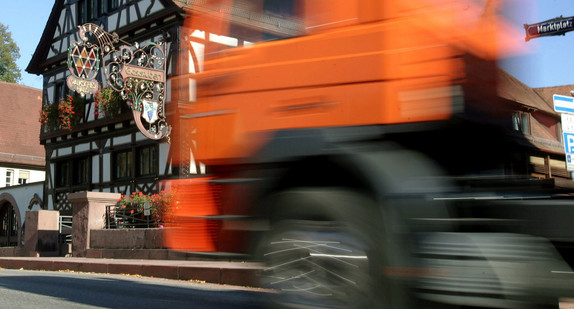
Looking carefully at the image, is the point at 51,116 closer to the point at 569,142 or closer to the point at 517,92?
the point at 517,92

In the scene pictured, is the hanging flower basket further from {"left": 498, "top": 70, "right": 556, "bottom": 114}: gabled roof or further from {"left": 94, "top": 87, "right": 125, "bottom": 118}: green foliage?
{"left": 498, "top": 70, "right": 556, "bottom": 114}: gabled roof

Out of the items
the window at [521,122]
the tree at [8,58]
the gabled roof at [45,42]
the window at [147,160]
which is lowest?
the window at [521,122]

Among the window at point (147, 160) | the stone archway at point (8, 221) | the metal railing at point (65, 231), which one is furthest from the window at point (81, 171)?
the stone archway at point (8, 221)

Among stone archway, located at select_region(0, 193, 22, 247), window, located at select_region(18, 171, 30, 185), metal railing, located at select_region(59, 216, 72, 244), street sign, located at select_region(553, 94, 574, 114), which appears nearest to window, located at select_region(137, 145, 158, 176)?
metal railing, located at select_region(59, 216, 72, 244)

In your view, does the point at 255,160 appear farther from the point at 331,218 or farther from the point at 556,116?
the point at 556,116

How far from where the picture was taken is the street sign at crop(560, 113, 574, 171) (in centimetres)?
383

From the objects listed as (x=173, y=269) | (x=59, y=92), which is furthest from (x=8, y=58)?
(x=173, y=269)

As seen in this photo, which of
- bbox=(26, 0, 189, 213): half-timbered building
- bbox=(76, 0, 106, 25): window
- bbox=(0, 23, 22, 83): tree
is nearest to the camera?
bbox=(26, 0, 189, 213): half-timbered building

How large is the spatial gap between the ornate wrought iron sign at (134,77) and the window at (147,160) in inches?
58.8

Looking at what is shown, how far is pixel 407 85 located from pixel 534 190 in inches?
40.1

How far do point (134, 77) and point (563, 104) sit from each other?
44.4 ft

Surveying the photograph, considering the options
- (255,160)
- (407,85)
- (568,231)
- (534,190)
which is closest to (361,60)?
(407,85)

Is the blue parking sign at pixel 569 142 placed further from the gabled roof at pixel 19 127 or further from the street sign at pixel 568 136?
the gabled roof at pixel 19 127

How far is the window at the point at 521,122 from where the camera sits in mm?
4184
